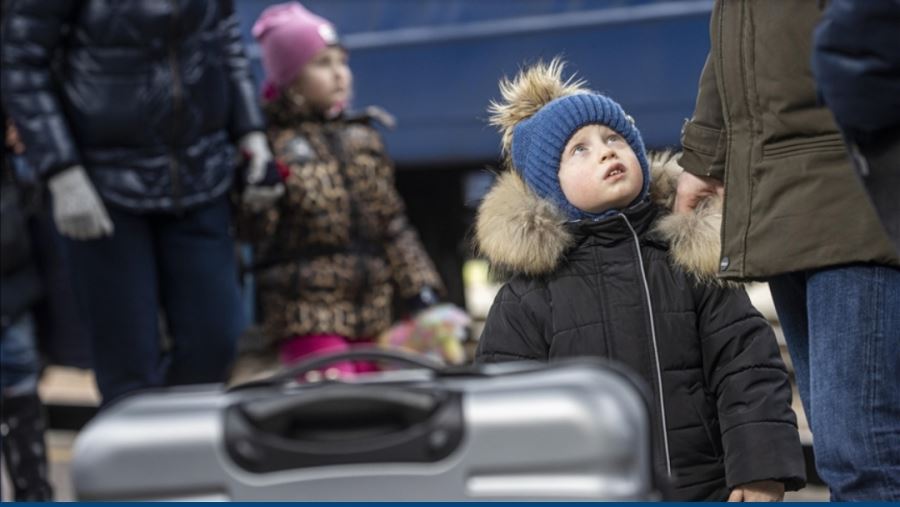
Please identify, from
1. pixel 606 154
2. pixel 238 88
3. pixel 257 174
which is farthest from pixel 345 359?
pixel 238 88

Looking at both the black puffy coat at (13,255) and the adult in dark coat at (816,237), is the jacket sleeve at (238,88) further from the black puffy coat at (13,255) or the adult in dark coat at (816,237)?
the adult in dark coat at (816,237)

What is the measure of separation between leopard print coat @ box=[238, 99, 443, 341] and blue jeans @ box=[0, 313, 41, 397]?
0.69m

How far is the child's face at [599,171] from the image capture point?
3086 mm

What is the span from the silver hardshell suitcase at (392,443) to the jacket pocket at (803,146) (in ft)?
3.10

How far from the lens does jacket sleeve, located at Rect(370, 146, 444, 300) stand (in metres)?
5.23

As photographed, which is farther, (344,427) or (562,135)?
(562,135)

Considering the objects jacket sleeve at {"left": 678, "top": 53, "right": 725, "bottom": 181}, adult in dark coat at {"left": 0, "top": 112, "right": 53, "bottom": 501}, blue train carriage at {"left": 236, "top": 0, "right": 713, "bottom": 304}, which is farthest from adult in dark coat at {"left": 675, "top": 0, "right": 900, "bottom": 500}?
blue train carriage at {"left": 236, "top": 0, "right": 713, "bottom": 304}

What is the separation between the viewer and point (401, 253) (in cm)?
526

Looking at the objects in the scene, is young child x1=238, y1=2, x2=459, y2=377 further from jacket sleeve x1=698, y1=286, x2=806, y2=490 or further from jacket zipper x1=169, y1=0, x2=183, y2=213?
jacket sleeve x1=698, y1=286, x2=806, y2=490

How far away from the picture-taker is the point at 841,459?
2.85 meters

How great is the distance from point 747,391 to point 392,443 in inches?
42.8

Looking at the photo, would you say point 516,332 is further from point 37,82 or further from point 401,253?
point 401,253

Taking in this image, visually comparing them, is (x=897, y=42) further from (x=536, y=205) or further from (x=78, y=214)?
(x=78, y=214)

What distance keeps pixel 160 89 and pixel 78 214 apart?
405 mm
